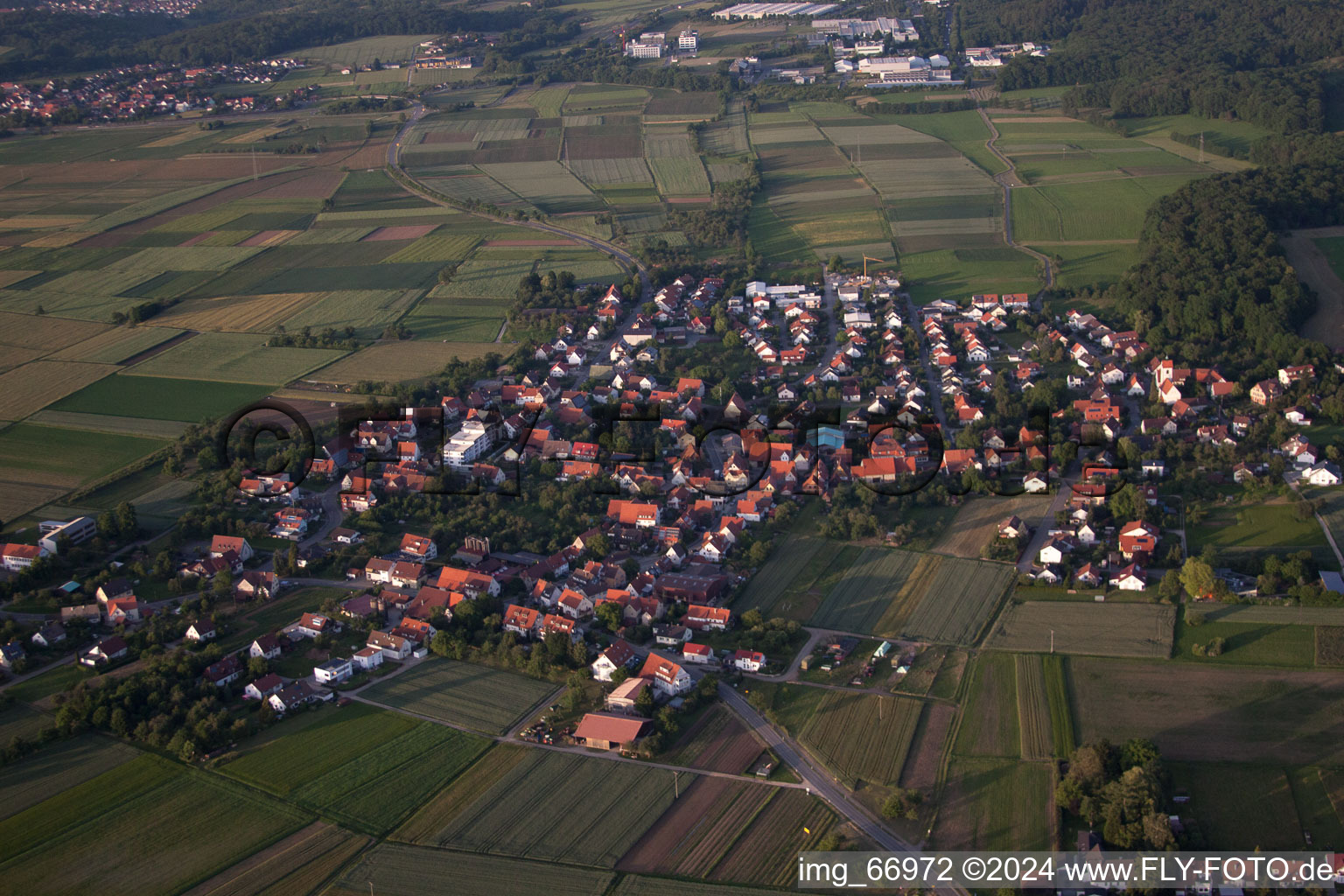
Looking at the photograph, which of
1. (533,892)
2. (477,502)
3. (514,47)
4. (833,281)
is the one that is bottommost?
(533,892)

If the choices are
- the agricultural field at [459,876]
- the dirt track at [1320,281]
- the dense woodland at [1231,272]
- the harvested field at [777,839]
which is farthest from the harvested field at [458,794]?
the dirt track at [1320,281]

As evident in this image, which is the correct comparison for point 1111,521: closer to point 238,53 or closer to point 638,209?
point 638,209

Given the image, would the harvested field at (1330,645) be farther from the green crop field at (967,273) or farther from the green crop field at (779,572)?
the green crop field at (967,273)

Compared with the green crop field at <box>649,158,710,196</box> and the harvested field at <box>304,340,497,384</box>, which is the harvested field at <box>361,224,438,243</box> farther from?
the harvested field at <box>304,340,497,384</box>

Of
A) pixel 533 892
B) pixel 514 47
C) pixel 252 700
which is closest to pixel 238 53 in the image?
pixel 514 47

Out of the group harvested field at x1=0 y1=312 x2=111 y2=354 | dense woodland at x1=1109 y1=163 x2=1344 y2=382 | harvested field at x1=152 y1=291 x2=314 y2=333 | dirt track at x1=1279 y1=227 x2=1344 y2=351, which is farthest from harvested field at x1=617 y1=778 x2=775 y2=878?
harvested field at x1=0 y1=312 x2=111 y2=354

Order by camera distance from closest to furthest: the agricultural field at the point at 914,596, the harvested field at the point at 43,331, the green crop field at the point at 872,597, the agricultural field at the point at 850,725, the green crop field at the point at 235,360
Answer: the agricultural field at the point at 850,725
the agricultural field at the point at 914,596
the green crop field at the point at 872,597
the green crop field at the point at 235,360
the harvested field at the point at 43,331

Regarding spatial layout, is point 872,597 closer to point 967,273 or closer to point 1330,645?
point 1330,645
